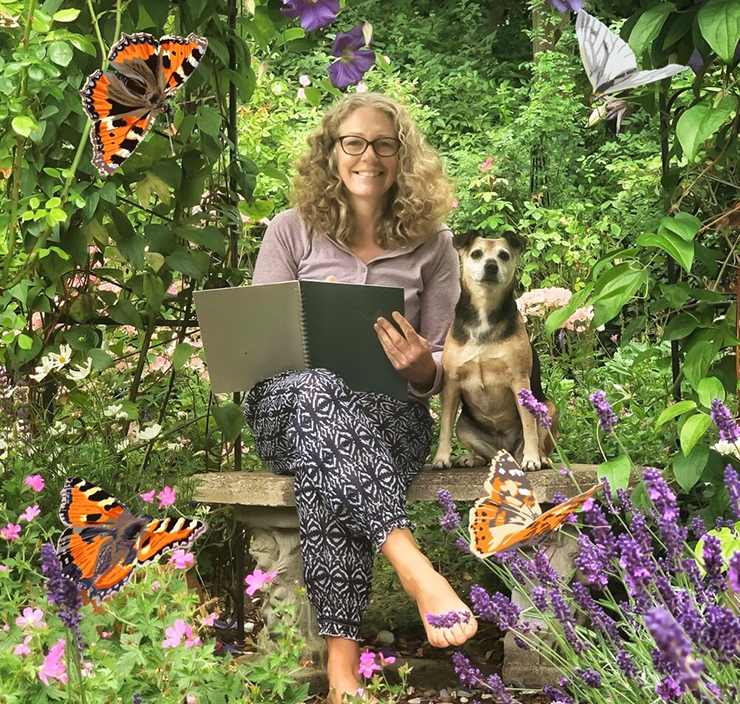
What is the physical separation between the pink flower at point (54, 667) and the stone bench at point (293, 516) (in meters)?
0.97

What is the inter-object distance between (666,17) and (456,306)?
0.99 m

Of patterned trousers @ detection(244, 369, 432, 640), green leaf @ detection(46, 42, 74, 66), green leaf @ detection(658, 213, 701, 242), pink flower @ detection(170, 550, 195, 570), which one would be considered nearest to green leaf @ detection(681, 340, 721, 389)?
green leaf @ detection(658, 213, 701, 242)

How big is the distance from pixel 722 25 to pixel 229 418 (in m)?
1.69

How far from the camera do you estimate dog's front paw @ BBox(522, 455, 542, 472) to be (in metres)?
2.63

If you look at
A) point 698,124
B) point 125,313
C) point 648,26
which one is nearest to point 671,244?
point 698,124

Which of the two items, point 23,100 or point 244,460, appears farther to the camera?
point 244,460

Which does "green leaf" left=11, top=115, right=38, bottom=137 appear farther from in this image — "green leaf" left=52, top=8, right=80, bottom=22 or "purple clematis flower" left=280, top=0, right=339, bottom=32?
"purple clematis flower" left=280, top=0, right=339, bottom=32

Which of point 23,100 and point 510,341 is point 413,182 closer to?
point 510,341

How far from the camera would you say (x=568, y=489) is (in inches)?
101

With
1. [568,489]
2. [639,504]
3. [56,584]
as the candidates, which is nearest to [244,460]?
[568,489]

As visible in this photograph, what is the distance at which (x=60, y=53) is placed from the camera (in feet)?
7.38

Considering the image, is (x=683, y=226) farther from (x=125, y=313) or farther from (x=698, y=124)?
(x=125, y=313)

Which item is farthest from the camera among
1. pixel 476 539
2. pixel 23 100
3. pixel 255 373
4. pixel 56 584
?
pixel 255 373

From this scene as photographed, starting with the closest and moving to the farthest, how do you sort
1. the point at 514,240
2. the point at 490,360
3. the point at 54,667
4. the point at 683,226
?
1. the point at 54,667
2. the point at 683,226
3. the point at 490,360
4. the point at 514,240
